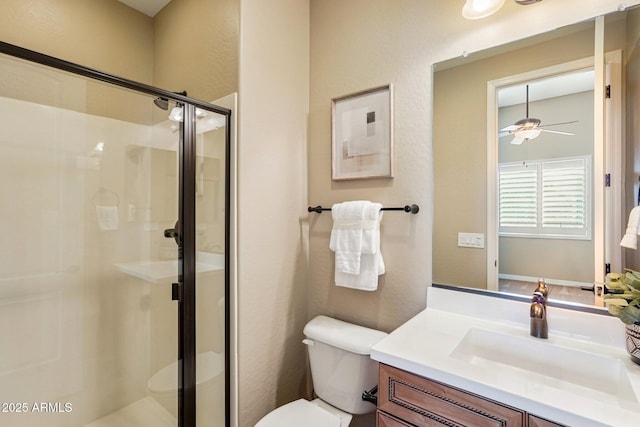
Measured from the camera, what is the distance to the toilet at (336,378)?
4.29 ft

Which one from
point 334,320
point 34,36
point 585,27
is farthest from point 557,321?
Result: point 34,36

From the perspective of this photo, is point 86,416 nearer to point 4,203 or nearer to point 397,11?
point 4,203

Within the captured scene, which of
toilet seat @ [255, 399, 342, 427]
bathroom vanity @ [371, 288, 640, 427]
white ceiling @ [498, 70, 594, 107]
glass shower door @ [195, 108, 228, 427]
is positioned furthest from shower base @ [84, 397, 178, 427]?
white ceiling @ [498, 70, 594, 107]

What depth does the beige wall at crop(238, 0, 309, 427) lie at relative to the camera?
4.86 ft

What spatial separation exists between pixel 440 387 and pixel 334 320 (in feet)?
2.62

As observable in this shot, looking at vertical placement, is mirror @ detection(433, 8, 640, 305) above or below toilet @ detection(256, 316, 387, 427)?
above

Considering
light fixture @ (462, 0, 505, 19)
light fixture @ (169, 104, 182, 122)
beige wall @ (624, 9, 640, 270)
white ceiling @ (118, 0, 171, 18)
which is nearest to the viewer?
beige wall @ (624, 9, 640, 270)

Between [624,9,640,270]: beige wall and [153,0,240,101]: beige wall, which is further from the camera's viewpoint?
[153,0,240,101]: beige wall

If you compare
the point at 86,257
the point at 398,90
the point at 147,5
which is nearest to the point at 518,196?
the point at 398,90

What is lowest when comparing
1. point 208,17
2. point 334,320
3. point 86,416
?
point 86,416

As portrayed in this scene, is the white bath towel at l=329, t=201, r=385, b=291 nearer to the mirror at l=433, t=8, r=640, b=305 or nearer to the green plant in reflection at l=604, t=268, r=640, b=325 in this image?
the mirror at l=433, t=8, r=640, b=305

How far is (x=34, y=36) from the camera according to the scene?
67.4 inches

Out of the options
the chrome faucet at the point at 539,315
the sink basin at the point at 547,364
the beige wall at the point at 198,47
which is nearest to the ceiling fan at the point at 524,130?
the chrome faucet at the point at 539,315

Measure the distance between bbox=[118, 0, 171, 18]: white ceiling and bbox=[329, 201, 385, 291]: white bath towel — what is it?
6.52ft
